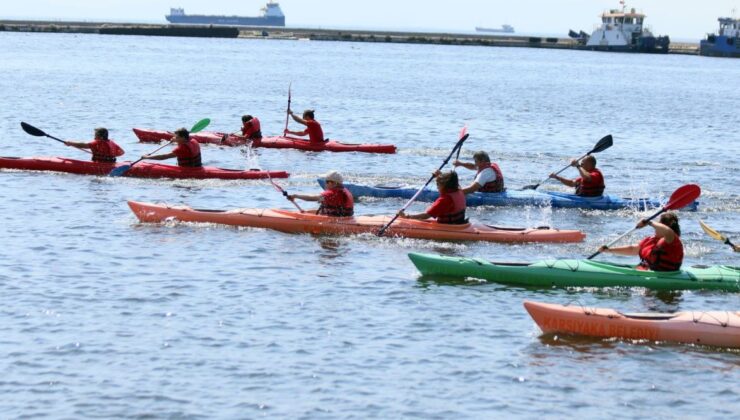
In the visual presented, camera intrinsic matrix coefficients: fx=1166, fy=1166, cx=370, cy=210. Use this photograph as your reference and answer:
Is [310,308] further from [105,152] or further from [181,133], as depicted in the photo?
[105,152]

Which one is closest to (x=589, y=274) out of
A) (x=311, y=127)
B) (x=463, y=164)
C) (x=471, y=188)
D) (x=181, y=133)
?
(x=471, y=188)

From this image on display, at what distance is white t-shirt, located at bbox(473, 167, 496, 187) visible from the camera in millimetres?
23750

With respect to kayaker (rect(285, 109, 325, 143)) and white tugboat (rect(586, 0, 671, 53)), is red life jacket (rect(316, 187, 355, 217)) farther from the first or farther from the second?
white tugboat (rect(586, 0, 671, 53))

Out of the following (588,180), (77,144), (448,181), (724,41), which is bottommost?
(77,144)

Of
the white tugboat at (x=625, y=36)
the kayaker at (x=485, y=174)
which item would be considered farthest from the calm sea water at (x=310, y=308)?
the white tugboat at (x=625, y=36)

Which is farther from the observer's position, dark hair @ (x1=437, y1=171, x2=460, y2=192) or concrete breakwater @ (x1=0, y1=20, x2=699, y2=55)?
concrete breakwater @ (x1=0, y1=20, x2=699, y2=55)

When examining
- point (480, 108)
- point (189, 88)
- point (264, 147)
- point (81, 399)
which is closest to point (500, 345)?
point (81, 399)

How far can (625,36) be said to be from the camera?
123 metres

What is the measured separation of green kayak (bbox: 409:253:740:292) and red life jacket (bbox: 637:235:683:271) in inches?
3.9

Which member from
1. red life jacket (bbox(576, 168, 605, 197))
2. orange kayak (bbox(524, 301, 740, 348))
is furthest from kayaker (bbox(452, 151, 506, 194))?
orange kayak (bbox(524, 301, 740, 348))

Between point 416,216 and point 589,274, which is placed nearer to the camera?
point 589,274

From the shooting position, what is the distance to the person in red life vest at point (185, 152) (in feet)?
84.6

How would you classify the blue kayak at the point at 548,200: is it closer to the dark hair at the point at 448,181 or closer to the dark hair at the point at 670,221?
the dark hair at the point at 448,181

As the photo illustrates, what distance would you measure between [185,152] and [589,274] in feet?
38.9
